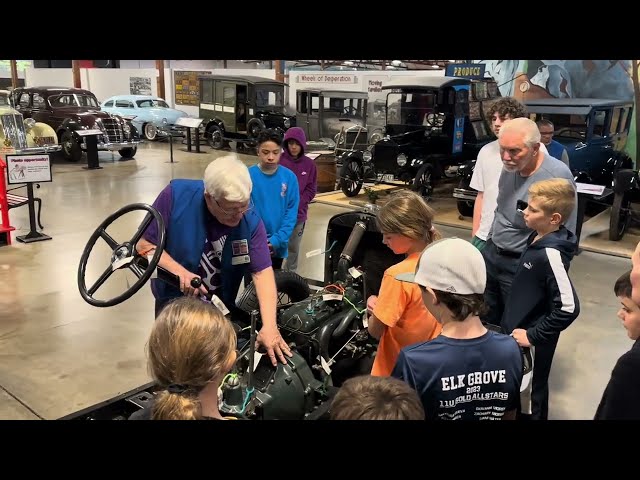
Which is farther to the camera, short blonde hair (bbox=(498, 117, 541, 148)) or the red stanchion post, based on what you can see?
the red stanchion post

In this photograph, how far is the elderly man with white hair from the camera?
7.41 ft

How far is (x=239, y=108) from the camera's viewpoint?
15.9 m

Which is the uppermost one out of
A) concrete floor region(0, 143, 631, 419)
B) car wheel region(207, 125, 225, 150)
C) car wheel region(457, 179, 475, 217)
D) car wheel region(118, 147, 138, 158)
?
car wheel region(207, 125, 225, 150)

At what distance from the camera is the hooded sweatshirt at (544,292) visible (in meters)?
2.45

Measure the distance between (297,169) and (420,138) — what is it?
595cm

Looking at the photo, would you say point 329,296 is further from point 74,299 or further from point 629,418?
point 74,299

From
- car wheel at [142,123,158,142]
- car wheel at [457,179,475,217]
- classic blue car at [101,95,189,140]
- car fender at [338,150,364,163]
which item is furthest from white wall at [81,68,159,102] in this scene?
car wheel at [457,179,475,217]

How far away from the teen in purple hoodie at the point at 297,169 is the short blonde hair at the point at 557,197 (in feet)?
7.74

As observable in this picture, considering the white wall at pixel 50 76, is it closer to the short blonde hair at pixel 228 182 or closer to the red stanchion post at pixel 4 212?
the red stanchion post at pixel 4 212

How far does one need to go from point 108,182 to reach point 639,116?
35.4 feet

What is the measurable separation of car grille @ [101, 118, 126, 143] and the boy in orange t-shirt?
486 inches

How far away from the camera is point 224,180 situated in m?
2.21

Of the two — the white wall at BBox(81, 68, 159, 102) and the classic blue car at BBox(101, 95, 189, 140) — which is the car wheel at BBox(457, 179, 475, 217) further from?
the white wall at BBox(81, 68, 159, 102)
